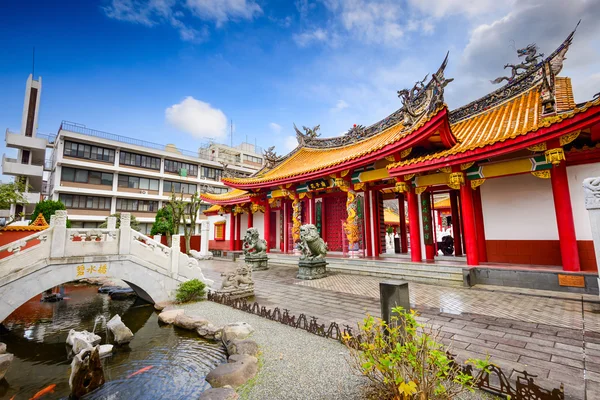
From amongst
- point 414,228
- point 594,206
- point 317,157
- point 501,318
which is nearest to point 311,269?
point 414,228

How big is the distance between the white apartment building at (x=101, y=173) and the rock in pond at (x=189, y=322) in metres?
17.4

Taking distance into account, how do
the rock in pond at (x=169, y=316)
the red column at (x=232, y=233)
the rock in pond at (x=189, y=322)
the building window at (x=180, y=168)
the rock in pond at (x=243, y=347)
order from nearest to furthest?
the rock in pond at (x=243, y=347), the rock in pond at (x=189, y=322), the rock in pond at (x=169, y=316), the red column at (x=232, y=233), the building window at (x=180, y=168)

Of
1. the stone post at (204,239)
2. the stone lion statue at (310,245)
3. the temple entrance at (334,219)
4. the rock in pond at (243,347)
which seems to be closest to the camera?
the rock in pond at (243,347)

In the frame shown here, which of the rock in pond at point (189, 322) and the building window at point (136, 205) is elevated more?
the building window at point (136, 205)

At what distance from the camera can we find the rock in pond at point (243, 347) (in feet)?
12.5

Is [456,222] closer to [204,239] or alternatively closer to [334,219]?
[334,219]

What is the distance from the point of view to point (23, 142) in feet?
82.3

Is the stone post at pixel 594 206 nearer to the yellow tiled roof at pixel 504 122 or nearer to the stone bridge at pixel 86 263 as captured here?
the yellow tiled roof at pixel 504 122

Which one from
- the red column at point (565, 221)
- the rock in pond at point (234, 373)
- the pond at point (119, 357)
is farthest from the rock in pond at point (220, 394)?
the red column at point (565, 221)

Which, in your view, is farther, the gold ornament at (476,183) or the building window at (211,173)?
the building window at (211,173)

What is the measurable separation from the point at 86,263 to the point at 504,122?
39.8 feet

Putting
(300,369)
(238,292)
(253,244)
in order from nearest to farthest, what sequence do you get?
(300,369), (238,292), (253,244)

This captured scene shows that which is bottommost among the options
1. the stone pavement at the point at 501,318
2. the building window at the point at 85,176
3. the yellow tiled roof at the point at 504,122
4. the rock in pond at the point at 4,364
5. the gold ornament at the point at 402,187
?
the rock in pond at the point at 4,364

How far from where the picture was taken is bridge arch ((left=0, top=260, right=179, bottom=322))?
5.46 m
